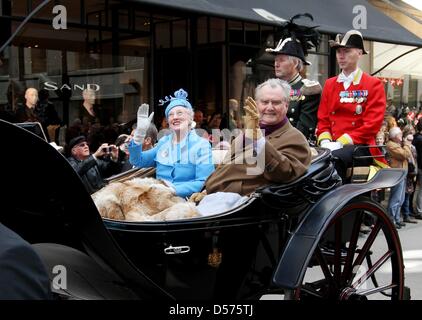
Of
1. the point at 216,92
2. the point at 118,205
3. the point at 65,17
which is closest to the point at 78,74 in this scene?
the point at 65,17

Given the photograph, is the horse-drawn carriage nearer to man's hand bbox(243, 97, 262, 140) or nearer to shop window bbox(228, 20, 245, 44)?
man's hand bbox(243, 97, 262, 140)

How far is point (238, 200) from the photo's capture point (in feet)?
9.27

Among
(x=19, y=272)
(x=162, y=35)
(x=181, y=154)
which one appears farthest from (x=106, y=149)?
(x=162, y=35)

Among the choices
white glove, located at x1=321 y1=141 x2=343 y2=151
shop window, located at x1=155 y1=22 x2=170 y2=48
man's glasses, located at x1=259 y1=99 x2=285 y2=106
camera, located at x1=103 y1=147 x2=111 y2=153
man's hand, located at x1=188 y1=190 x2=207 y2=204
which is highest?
shop window, located at x1=155 y1=22 x2=170 y2=48

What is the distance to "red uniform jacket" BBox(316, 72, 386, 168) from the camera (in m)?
4.07

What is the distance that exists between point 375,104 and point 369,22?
5.62m

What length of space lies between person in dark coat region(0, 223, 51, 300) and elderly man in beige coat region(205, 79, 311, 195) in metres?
1.74

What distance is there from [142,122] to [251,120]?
0.73 metres

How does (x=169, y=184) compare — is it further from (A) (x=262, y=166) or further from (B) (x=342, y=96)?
(B) (x=342, y=96)

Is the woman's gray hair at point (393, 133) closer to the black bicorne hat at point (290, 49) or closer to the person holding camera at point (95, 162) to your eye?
the black bicorne hat at point (290, 49)

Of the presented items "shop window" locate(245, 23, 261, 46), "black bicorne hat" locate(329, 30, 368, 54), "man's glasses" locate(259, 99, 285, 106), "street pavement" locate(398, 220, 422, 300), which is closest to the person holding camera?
"man's glasses" locate(259, 99, 285, 106)

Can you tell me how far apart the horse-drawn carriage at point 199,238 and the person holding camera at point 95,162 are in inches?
66.3

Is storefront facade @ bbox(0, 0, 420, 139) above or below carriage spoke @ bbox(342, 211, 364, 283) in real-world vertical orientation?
above
